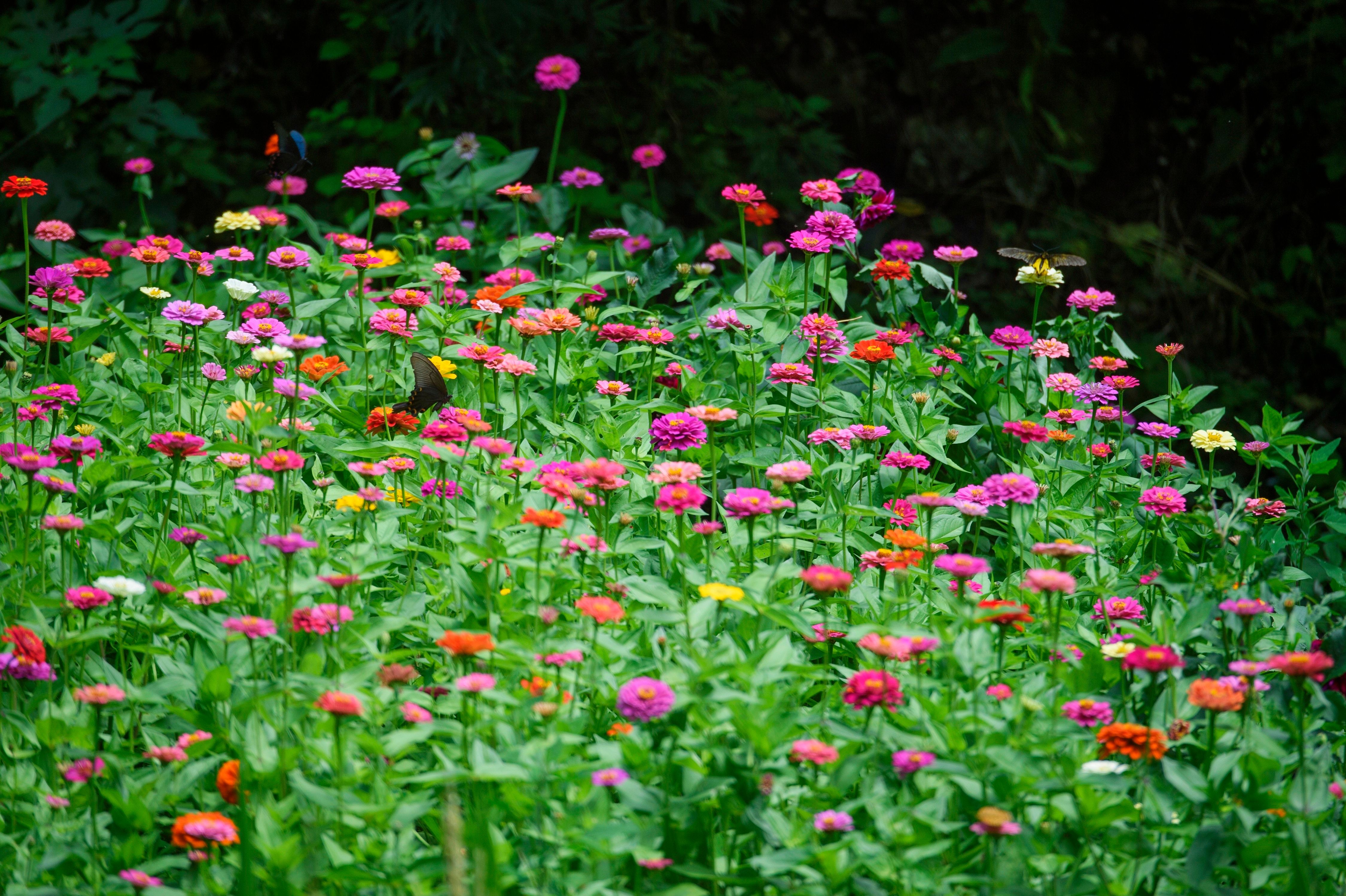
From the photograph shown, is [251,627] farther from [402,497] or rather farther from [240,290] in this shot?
[240,290]

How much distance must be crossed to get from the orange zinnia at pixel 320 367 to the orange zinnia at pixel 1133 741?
139cm

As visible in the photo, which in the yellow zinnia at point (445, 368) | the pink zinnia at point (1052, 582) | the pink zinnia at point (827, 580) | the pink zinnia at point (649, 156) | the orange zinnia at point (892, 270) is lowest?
the yellow zinnia at point (445, 368)

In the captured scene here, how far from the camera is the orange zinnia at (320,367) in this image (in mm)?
2023

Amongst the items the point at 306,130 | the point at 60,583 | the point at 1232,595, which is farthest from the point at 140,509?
the point at 306,130

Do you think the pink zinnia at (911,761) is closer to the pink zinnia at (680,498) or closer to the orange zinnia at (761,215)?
the pink zinnia at (680,498)

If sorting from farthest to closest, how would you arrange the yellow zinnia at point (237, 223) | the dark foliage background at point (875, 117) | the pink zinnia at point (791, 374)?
the dark foliage background at point (875, 117) → the yellow zinnia at point (237, 223) → the pink zinnia at point (791, 374)

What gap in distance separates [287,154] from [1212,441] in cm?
211

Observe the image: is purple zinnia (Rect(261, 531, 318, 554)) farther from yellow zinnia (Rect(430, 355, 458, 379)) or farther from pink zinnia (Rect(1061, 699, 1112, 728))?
pink zinnia (Rect(1061, 699, 1112, 728))

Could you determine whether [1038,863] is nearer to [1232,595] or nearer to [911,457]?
[1232,595]

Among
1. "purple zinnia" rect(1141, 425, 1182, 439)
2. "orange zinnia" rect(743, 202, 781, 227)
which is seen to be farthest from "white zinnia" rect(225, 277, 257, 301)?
"purple zinnia" rect(1141, 425, 1182, 439)

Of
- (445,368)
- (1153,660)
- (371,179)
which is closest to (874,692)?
(1153,660)

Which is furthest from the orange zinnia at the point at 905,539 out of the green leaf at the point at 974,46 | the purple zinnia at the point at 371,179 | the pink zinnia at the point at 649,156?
the green leaf at the point at 974,46

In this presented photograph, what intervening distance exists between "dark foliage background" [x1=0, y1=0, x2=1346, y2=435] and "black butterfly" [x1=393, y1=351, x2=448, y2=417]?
1.73m

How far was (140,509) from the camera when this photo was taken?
185 centimetres
